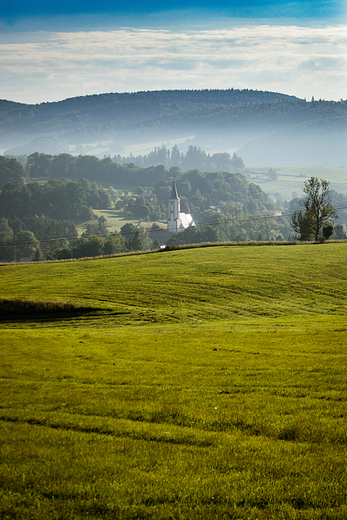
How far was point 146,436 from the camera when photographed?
838cm

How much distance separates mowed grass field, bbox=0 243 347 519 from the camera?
623 cm

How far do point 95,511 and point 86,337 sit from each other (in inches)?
605

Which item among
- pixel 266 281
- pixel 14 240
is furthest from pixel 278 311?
pixel 14 240

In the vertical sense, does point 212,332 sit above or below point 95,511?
below

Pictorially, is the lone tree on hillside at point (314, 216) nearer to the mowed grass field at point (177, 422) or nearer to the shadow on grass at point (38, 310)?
the mowed grass field at point (177, 422)

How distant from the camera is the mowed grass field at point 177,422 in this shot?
6.23 m

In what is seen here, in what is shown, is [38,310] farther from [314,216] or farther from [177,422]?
[314,216]

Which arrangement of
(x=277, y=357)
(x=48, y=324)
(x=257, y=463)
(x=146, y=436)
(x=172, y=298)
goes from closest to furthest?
(x=257, y=463)
(x=146, y=436)
(x=277, y=357)
(x=48, y=324)
(x=172, y=298)

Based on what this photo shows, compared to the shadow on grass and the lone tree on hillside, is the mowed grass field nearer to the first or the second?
the shadow on grass

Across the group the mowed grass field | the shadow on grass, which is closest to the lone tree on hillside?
the mowed grass field

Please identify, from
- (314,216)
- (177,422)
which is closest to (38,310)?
(177,422)

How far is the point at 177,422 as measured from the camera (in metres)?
9.04

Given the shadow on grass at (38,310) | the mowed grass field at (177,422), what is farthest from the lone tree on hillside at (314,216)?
the shadow on grass at (38,310)

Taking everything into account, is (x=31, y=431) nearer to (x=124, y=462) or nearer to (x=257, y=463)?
(x=124, y=462)
